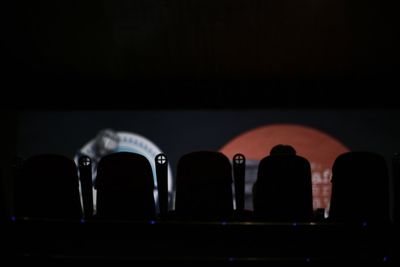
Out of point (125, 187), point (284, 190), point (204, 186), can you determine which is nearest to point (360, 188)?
point (284, 190)

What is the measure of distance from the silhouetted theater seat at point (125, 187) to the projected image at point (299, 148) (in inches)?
98.0

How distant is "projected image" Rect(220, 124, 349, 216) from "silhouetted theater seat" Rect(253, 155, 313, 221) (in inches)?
96.5

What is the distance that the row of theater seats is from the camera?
2.31 m

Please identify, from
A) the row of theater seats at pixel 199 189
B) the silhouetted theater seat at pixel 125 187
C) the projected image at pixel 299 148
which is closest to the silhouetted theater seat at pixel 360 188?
the row of theater seats at pixel 199 189

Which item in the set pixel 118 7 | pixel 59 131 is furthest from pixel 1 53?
pixel 118 7

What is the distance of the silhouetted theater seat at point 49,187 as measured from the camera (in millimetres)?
2408

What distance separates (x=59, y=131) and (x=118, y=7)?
1.53 m

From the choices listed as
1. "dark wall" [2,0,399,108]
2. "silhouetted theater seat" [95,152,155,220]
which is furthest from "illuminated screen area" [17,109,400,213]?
"silhouetted theater seat" [95,152,155,220]

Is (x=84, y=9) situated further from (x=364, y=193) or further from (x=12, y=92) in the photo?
(x=364, y=193)

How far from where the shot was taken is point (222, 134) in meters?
5.05

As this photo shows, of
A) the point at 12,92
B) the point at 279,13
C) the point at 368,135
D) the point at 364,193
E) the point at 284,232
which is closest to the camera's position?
the point at 284,232

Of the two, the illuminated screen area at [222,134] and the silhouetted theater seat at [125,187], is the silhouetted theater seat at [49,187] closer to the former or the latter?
the silhouetted theater seat at [125,187]

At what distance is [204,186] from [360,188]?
0.78 meters

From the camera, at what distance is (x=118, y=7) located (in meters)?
4.56
